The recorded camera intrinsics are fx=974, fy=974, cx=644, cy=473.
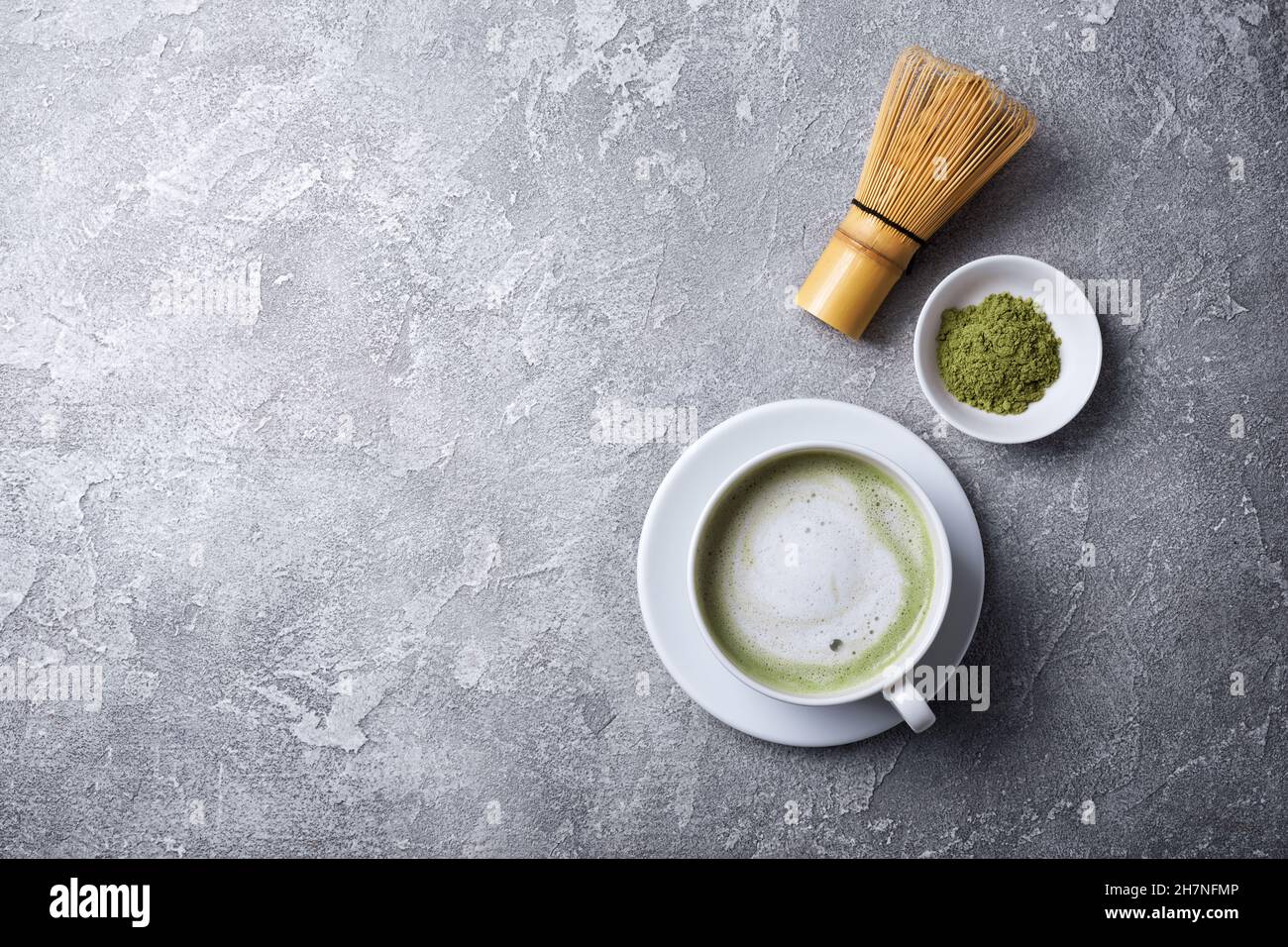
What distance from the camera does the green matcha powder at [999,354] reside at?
112 cm

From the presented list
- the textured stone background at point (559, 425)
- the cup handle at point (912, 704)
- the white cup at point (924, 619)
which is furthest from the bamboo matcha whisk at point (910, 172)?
the cup handle at point (912, 704)

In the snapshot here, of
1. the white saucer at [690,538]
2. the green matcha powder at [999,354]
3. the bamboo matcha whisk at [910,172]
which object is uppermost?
the bamboo matcha whisk at [910,172]

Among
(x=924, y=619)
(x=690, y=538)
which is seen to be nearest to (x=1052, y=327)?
(x=924, y=619)

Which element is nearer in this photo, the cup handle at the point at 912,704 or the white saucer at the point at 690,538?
the cup handle at the point at 912,704

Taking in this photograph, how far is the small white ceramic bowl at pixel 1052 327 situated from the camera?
3.69 ft

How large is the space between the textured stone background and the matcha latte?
0.17m

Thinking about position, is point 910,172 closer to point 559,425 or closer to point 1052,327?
point 1052,327

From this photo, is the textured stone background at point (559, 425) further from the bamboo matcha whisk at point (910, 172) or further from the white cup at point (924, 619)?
the white cup at point (924, 619)

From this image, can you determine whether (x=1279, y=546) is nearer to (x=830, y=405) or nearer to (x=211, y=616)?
(x=830, y=405)

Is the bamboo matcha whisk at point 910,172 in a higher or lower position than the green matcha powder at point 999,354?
higher

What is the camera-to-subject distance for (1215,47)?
1.19 metres

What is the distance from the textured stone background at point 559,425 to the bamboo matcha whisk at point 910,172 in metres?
0.05
